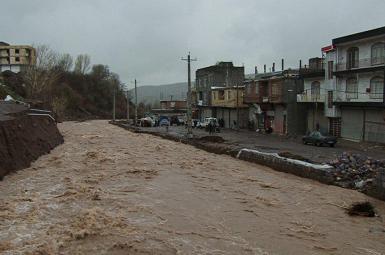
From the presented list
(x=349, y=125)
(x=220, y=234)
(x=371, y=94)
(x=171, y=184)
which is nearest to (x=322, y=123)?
(x=349, y=125)

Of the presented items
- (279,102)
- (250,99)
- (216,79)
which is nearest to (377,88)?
(279,102)

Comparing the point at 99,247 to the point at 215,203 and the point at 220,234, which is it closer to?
the point at 220,234

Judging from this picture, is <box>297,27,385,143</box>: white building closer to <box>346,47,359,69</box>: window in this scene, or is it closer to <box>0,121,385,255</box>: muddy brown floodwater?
<box>346,47,359,69</box>: window

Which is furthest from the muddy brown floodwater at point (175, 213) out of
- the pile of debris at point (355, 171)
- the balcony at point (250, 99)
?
the balcony at point (250, 99)

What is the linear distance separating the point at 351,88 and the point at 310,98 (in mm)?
6432

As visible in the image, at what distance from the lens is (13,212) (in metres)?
16.2

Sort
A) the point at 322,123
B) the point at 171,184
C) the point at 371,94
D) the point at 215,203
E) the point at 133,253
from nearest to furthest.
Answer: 1. the point at 133,253
2. the point at 215,203
3. the point at 171,184
4. the point at 371,94
5. the point at 322,123

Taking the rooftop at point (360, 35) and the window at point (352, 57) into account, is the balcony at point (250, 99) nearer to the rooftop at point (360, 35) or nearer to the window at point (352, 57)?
the rooftop at point (360, 35)

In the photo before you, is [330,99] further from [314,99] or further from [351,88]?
[351,88]

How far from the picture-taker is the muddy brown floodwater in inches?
523

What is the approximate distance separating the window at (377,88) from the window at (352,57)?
9.69 feet

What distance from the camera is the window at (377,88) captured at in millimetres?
40625

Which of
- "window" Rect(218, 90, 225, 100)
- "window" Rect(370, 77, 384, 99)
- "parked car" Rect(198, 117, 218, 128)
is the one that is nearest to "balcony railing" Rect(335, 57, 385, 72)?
"window" Rect(370, 77, 384, 99)

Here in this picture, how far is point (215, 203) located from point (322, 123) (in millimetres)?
33770
